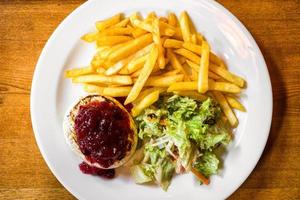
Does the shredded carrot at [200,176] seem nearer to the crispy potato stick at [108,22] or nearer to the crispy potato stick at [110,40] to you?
the crispy potato stick at [110,40]

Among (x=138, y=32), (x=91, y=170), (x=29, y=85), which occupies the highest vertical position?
(x=138, y=32)

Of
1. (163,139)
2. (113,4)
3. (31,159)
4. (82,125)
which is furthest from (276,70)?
(31,159)

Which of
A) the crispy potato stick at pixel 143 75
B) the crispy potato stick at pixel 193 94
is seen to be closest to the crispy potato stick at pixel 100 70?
the crispy potato stick at pixel 143 75

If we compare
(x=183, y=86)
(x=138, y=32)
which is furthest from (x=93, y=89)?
(x=183, y=86)

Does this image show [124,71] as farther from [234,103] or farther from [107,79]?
[234,103]

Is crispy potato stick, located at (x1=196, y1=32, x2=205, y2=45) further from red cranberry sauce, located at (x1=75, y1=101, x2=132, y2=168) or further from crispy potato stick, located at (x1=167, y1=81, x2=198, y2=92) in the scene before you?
red cranberry sauce, located at (x1=75, y1=101, x2=132, y2=168)

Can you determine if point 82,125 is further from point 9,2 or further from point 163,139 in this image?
point 9,2
